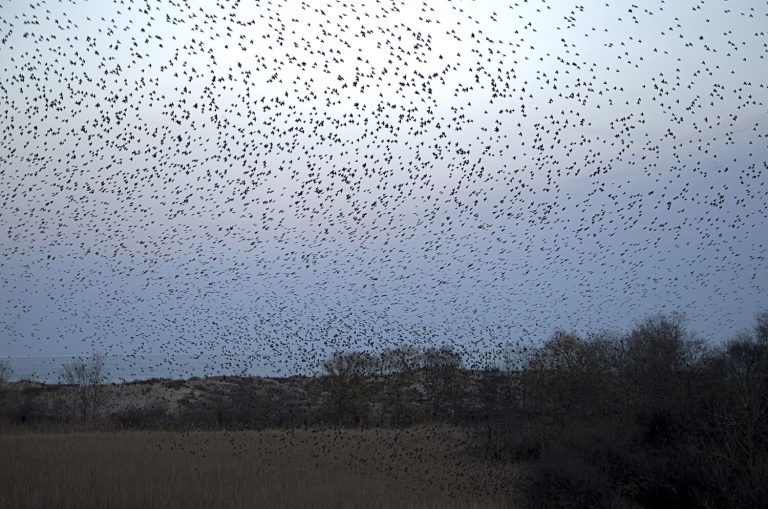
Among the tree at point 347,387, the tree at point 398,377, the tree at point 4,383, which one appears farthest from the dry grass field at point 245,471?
the tree at point 4,383

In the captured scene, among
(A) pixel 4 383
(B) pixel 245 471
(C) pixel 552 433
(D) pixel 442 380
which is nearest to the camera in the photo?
(B) pixel 245 471

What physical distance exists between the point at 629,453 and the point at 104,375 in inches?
1489

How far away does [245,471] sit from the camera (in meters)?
25.2

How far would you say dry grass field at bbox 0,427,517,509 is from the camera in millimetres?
21188

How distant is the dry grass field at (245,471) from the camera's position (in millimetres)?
21188

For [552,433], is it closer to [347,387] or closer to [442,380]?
[442,380]

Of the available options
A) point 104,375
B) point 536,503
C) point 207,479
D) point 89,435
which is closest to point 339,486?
point 207,479

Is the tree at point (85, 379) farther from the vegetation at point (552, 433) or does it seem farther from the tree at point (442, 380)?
the tree at point (442, 380)

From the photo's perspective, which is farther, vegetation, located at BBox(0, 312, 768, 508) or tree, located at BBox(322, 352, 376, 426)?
tree, located at BBox(322, 352, 376, 426)

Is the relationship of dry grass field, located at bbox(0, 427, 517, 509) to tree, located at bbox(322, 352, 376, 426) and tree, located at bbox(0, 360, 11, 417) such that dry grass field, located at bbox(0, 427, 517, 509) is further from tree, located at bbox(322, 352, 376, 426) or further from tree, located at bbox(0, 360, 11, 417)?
tree, located at bbox(0, 360, 11, 417)

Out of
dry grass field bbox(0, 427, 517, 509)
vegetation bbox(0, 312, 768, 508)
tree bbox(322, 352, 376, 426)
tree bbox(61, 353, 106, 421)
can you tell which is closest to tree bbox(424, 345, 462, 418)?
vegetation bbox(0, 312, 768, 508)

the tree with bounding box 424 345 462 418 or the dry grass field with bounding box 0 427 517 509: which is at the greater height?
the tree with bounding box 424 345 462 418

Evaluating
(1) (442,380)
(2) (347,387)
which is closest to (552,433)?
(1) (442,380)

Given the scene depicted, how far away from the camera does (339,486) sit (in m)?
23.5
